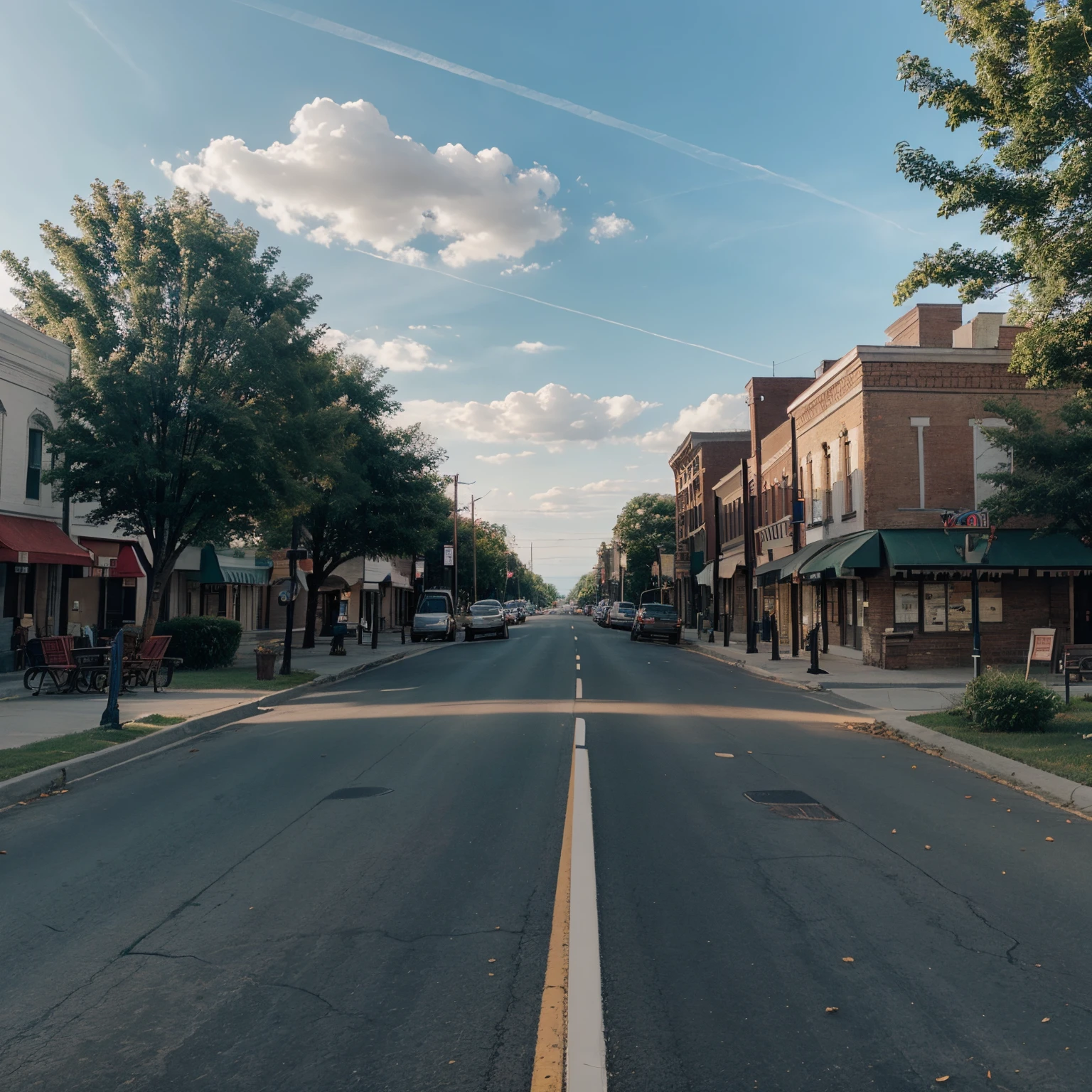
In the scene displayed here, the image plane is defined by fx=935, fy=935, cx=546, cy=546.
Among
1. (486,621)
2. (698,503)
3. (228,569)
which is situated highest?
(698,503)

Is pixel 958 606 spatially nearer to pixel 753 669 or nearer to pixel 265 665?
pixel 753 669

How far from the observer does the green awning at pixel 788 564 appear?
1176 inches

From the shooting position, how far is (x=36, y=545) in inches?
917

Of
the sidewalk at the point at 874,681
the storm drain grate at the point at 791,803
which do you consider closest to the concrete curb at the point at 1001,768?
the sidewalk at the point at 874,681

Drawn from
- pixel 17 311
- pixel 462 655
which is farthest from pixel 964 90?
pixel 17 311

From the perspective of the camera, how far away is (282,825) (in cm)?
779

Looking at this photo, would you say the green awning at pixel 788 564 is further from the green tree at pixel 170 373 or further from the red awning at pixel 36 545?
the red awning at pixel 36 545

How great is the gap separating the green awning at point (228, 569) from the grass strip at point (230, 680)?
1531cm

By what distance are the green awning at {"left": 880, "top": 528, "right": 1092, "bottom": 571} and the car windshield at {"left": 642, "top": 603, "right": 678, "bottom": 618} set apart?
61.2 feet

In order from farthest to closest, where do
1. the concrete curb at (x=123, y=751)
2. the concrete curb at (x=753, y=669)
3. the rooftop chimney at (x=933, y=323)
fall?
1. the rooftop chimney at (x=933, y=323)
2. the concrete curb at (x=753, y=669)
3. the concrete curb at (x=123, y=751)

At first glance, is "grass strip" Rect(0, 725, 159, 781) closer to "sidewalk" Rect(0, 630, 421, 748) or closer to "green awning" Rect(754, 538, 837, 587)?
"sidewalk" Rect(0, 630, 421, 748)

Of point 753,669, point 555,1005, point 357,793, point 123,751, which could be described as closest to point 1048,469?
point 753,669

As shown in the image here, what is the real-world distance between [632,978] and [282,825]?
4.17 meters

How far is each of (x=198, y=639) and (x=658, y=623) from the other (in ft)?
77.8
